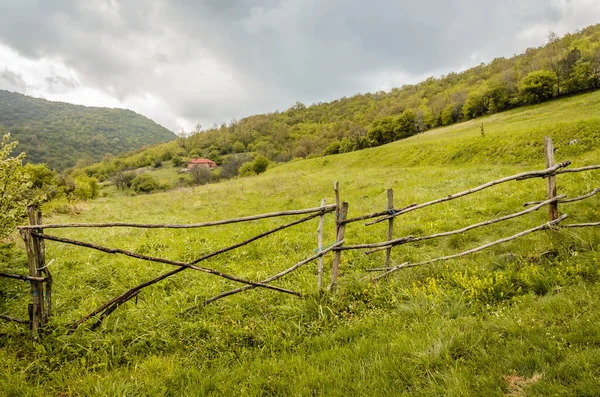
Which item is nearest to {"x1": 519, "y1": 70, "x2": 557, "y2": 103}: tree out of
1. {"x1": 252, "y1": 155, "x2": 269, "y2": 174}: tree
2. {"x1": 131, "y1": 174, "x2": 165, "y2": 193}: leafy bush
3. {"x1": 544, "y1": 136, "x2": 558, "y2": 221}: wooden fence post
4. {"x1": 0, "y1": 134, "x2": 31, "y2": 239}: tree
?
{"x1": 544, "y1": 136, "x2": 558, "y2": 221}: wooden fence post

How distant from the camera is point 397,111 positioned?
3770 inches

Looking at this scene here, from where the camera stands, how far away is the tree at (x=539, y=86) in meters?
47.5

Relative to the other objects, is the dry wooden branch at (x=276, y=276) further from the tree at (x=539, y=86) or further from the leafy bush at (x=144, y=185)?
the leafy bush at (x=144, y=185)

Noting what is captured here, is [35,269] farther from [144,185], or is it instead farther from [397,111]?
[397,111]

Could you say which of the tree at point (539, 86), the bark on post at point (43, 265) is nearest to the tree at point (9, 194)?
the bark on post at point (43, 265)

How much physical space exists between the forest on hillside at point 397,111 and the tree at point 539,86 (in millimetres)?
129

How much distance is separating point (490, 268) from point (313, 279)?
10.7 feet

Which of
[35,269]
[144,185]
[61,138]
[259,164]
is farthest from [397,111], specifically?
[61,138]

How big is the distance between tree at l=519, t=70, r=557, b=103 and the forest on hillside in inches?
5.1

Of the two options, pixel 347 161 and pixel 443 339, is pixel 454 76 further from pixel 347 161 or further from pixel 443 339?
pixel 443 339

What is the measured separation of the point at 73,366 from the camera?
3.95 metres

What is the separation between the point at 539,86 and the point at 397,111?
49616 mm

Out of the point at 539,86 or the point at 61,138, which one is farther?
the point at 61,138

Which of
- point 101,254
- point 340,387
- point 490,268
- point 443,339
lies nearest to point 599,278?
point 490,268
